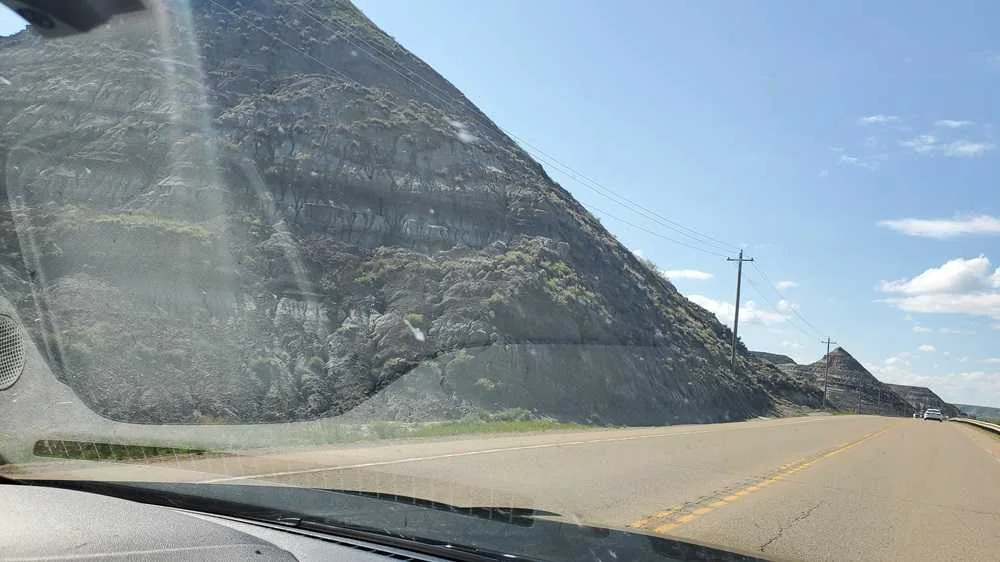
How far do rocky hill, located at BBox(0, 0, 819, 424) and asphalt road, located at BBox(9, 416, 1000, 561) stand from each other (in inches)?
362

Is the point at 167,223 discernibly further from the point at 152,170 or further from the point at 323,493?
the point at 323,493

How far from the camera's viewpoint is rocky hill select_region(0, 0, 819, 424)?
24.7 meters

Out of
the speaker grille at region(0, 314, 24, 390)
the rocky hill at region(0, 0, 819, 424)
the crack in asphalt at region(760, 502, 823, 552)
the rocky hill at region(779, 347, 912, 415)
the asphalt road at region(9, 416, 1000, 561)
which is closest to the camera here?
the crack in asphalt at region(760, 502, 823, 552)

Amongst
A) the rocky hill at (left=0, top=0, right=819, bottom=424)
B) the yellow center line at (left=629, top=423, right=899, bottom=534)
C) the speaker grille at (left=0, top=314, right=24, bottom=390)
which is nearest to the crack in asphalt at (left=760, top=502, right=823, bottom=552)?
the yellow center line at (left=629, top=423, right=899, bottom=534)

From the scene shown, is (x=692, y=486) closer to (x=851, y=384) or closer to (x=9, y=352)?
(x=9, y=352)

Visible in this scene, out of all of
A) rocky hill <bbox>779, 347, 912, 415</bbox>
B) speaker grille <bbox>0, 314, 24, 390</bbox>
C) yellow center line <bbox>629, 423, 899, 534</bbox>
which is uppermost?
rocky hill <bbox>779, 347, 912, 415</bbox>

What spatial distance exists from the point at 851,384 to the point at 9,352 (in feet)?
480

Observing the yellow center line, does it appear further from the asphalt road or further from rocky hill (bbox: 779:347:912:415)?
rocky hill (bbox: 779:347:912:415)

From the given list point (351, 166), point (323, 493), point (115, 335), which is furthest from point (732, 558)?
point (351, 166)

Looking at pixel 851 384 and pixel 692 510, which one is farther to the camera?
pixel 851 384

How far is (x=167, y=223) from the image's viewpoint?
98.8 ft

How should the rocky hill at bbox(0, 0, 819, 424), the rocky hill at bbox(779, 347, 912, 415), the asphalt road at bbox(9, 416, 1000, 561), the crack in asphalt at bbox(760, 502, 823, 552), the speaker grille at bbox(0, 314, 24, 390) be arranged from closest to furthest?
the crack in asphalt at bbox(760, 502, 823, 552)
the asphalt road at bbox(9, 416, 1000, 561)
the speaker grille at bbox(0, 314, 24, 390)
the rocky hill at bbox(0, 0, 819, 424)
the rocky hill at bbox(779, 347, 912, 415)

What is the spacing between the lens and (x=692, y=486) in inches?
464

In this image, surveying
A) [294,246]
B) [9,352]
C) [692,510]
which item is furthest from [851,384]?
[9,352]
